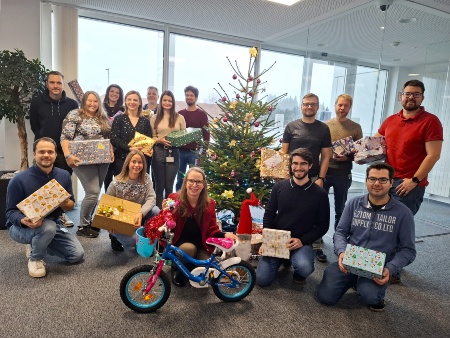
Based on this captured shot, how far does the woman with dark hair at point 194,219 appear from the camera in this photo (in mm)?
2328

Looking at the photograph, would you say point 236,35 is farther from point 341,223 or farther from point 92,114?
point 341,223

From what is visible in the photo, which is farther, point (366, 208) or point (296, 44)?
point (296, 44)

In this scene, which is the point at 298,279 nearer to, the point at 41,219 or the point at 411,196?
the point at 411,196

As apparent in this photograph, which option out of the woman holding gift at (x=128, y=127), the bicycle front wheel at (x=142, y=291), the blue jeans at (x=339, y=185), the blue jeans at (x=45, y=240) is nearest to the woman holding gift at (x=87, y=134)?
the woman holding gift at (x=128, y=127)

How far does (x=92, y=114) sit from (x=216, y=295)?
2255 mm

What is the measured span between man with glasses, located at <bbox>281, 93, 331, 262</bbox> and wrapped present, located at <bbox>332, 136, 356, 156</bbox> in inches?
4.3

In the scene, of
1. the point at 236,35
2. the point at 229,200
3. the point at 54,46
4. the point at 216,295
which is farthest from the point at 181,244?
the point at 236,35

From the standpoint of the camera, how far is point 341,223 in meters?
2.42

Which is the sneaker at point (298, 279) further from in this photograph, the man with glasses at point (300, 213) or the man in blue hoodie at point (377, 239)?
the man in blue hoodie at point (377, 239)

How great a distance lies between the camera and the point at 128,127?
131 inches

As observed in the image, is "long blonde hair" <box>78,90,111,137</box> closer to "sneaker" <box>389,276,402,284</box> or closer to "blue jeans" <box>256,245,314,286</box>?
"blue jeans" <box>256,245,314,286</box>

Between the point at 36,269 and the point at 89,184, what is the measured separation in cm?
104

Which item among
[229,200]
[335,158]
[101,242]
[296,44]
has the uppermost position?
[296,44]

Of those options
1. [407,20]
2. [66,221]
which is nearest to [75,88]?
[66,221]
